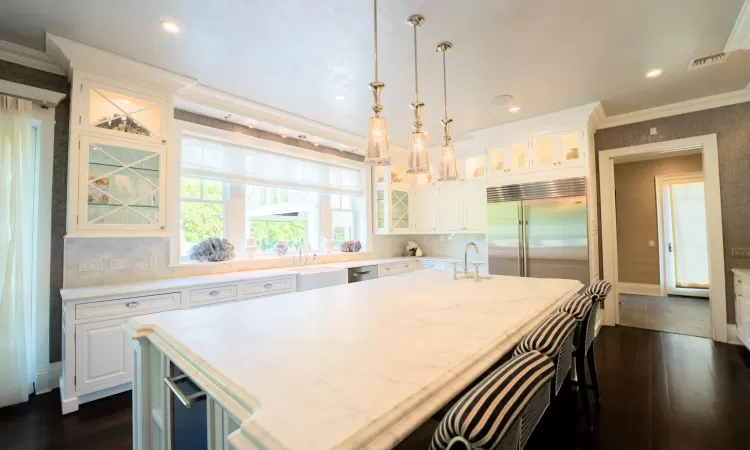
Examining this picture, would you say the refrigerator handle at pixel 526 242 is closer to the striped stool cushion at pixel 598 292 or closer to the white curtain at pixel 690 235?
the striped stool cushion at pixel 598 292

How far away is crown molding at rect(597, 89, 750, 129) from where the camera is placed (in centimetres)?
346

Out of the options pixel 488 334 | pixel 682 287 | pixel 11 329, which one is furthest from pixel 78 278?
pixel 682 287

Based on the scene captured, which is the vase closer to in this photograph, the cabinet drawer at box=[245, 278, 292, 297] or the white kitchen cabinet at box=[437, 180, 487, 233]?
the cabinet drawer at box=[245, 278, 292, 297]

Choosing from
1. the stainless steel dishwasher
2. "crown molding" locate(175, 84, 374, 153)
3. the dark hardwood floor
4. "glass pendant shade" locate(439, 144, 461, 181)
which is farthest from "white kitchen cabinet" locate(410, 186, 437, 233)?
"glass pendant shade" locate(439, 144, 461, 181)

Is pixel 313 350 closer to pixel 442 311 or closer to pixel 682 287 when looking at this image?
pixel 442 311

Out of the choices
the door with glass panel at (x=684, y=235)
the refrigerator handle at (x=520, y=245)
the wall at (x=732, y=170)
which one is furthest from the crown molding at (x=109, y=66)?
the door with glass panel at (x=684, y=235)

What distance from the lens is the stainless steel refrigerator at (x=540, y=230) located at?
3.67 m

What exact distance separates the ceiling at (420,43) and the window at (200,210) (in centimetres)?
112

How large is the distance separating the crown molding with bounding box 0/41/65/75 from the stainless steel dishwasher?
3.43m

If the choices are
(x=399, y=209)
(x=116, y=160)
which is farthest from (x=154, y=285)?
(x=399, y=209)

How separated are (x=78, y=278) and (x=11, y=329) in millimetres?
508

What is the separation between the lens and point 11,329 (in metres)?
2.41

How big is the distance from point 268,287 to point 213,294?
0.55m

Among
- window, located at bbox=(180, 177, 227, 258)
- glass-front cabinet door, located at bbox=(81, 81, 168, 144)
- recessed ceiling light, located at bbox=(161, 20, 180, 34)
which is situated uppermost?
recessed ceiling light, located at bbox=(161, 20, 180, 34)
